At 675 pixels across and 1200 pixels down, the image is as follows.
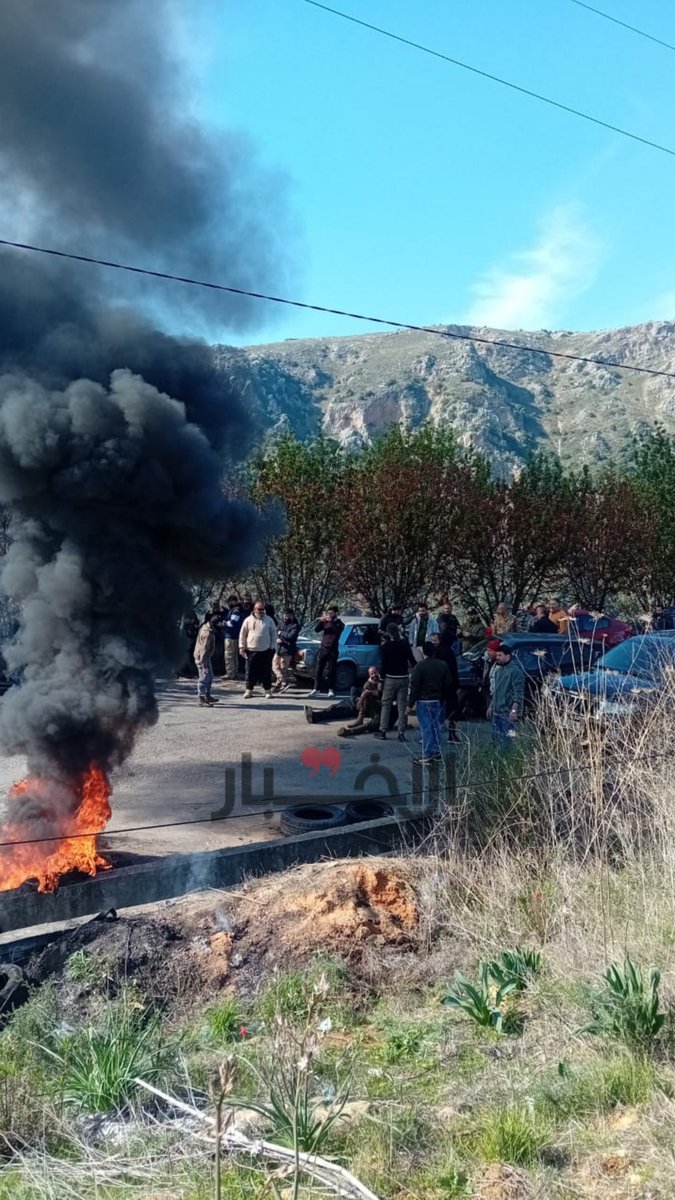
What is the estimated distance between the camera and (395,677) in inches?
525

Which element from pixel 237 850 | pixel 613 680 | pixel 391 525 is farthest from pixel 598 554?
pixel 237 850

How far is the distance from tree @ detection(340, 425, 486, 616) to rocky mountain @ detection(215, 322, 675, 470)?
114 ft

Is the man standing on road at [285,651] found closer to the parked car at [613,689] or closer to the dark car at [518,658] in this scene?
the dark car at [518,658]

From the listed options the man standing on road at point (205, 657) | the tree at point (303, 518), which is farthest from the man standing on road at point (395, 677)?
the tree at point (303, 518)

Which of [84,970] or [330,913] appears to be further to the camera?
[330,913]

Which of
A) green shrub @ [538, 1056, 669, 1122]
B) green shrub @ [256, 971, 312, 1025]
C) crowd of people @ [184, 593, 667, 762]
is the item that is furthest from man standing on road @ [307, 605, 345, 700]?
green shrub @ [538, 1056, 669, 1122]

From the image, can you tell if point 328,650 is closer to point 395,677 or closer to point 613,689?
point 395,677

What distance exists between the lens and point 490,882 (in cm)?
630

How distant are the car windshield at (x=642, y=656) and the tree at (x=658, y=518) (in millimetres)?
16258

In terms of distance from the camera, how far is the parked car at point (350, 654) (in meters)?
19.1

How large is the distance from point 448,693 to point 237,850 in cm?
424

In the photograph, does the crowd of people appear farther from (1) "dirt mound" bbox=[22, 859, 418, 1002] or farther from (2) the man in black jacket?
(1) "dirt mound" bbox=[22, 859, 418, 1002]

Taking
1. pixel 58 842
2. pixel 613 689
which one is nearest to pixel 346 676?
pixel 613 689

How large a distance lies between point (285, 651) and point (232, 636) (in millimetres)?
1368
